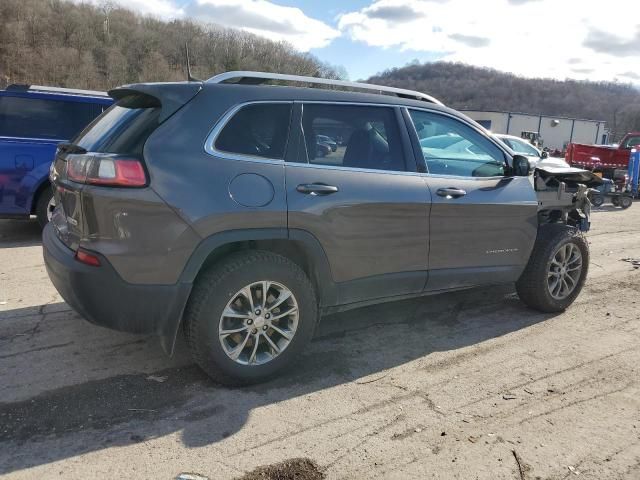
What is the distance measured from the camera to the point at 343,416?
10.2 ft

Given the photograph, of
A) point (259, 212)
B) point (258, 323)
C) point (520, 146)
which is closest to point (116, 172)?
point (259, 212)

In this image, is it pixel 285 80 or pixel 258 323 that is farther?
pixel 285 80

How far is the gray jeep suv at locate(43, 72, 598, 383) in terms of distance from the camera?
2.97m

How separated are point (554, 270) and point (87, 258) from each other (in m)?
3.95

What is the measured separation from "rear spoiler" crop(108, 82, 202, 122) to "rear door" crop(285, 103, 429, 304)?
2.27 ft

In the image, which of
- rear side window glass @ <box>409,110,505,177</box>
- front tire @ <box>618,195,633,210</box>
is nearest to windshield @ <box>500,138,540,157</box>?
front tire @ <box>618,195,633,210</box>

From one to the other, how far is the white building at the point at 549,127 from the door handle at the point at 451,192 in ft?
172

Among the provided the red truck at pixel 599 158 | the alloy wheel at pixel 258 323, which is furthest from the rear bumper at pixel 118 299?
the red truck at pixel 599 158

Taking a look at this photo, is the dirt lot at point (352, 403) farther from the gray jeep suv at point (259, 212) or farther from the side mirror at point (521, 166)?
the side mirror at point (521, 166)

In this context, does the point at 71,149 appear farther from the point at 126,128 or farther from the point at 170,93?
the point at 170,93

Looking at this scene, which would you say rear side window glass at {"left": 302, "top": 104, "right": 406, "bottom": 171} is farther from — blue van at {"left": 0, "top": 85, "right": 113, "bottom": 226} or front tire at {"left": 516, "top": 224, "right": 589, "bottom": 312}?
blue van at {"left": 0, "top": 85, "right": 113, "bottom": 226}

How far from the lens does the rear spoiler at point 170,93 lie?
122 inches

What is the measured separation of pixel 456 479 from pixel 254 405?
1.24 meters

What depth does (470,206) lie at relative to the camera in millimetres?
4113
